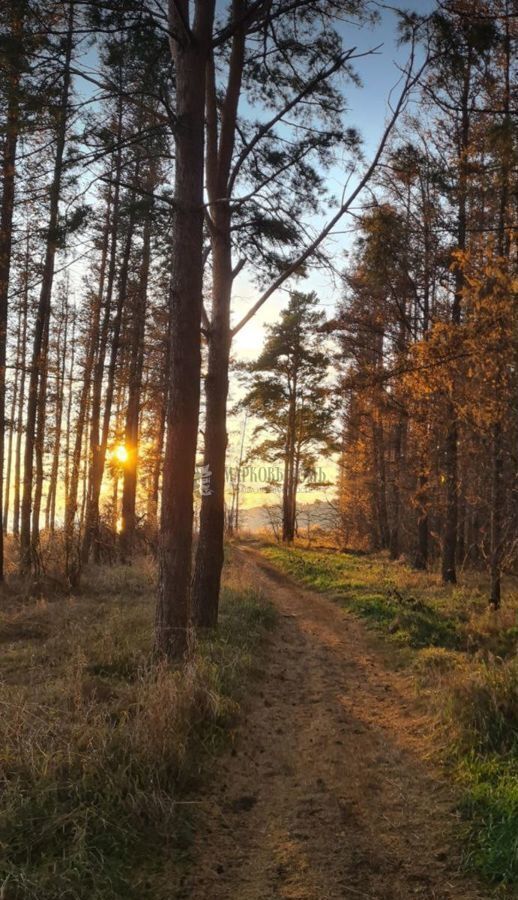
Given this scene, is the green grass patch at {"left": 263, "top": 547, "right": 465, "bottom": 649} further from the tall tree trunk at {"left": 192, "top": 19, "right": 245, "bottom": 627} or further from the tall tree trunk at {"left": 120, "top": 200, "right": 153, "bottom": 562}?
the tall tree trunk at {"left": 120, "top": 200, "right": 153, "bottom": 562}

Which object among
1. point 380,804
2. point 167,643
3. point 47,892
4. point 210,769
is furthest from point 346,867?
point 167,643

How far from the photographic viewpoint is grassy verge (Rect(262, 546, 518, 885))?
3732 millimetres

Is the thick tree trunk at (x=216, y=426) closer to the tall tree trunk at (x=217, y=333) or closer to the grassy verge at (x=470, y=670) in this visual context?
the tall tree trunk at (x=217, y=333)

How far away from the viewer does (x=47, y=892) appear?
9.35ft

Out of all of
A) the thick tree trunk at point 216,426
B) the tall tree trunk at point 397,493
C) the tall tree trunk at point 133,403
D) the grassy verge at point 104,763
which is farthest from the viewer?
the tall tree trunk at point 397,493

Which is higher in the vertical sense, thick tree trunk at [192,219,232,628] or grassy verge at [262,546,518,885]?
thick tree trunk at [192,219,232,628]

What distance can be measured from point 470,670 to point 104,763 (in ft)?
14.4

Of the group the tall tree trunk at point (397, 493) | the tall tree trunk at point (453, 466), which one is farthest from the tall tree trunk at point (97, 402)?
the tall tree trunk at point (397, 493)

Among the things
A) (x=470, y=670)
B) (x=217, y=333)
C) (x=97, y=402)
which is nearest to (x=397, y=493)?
(x=97, y=402)

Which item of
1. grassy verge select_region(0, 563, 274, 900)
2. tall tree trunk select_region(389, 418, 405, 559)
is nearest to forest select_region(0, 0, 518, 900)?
grassy verge select_region(0, 563, 274, 900)

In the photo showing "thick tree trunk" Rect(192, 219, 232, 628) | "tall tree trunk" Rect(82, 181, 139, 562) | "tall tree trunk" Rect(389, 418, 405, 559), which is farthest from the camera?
"tall tree trunk" Rect(389, 418, 405, 559)

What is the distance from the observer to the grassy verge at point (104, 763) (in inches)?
124

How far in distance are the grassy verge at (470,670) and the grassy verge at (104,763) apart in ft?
6.57

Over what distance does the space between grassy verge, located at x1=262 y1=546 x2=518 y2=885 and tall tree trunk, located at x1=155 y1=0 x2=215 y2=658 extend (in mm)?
3024
